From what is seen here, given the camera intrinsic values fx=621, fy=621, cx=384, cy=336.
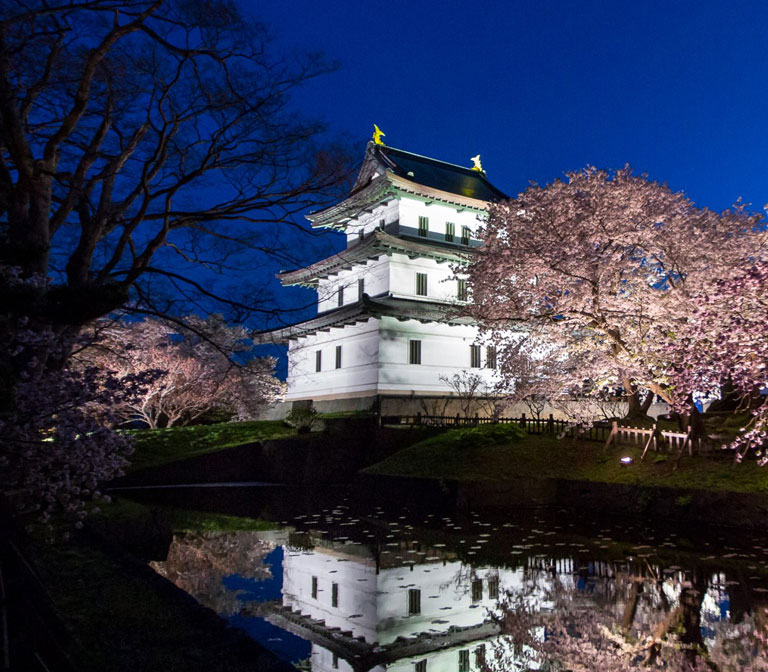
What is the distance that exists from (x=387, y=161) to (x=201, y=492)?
23.4 m

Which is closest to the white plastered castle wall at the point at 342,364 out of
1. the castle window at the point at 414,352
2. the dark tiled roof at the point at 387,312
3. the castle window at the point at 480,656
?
the dark tiled roof at the point at 387,312

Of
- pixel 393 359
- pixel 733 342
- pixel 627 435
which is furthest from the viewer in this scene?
pixel 393 359

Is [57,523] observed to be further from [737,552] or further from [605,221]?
[605,221]

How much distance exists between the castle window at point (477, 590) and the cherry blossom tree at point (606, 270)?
40.0 feet

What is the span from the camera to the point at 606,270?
2119 cm

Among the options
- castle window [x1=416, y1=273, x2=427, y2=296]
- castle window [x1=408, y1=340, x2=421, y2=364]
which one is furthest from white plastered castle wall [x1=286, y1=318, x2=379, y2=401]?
castle window [x1=416, y1=273, x2=427, y2=296]

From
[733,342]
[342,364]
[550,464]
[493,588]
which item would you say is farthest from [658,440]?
[342,364]

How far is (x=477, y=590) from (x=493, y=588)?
0.25 metres

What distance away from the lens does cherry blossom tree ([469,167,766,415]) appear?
20.2 m

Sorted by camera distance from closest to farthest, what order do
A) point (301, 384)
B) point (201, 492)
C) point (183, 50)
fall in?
1. point (183, 50)
2. point (201, 492)
3. point (301, 384)

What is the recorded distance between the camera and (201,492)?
24.4m

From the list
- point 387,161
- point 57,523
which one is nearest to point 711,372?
point 57,523

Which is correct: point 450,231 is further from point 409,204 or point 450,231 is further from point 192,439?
point 192,439

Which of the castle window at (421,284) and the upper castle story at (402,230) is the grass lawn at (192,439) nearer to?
the upper castle story at (402,230)
